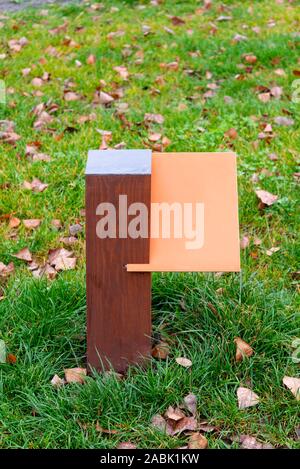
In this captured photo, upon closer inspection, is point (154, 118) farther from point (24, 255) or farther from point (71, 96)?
point (24, 255)

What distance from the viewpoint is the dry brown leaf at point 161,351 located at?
250 centimetres

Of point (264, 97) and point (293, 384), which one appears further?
point (264, 97)

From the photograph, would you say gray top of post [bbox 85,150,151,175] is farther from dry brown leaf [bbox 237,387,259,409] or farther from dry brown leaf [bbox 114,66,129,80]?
dry brown leaf [bbox 114,66,129,80]

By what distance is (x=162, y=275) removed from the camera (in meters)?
2.75

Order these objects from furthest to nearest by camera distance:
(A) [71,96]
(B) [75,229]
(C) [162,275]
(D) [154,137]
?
(A) [71,96] → (D) [154,137] → (B) [75,229] → (C) [162,275]

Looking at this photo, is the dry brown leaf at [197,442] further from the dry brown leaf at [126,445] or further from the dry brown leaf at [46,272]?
the dry brown leaf at [46,272]

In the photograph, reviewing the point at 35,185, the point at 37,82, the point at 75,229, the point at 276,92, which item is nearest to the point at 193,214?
the point at 75,229

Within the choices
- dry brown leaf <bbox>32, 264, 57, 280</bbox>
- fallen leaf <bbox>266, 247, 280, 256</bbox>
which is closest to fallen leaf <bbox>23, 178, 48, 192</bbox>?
dry brown leaf <bbox>32, 264, 57, 280</bbox>

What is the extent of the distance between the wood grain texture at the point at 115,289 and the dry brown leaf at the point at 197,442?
0.37m

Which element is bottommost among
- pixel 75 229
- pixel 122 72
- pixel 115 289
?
pixel 75 229

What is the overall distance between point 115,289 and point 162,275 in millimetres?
470

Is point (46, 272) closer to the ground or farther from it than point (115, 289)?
closer to the ground

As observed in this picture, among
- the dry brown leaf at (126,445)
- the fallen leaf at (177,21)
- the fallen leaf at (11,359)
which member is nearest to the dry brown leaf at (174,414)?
the dry brown leaf at (126,445)
